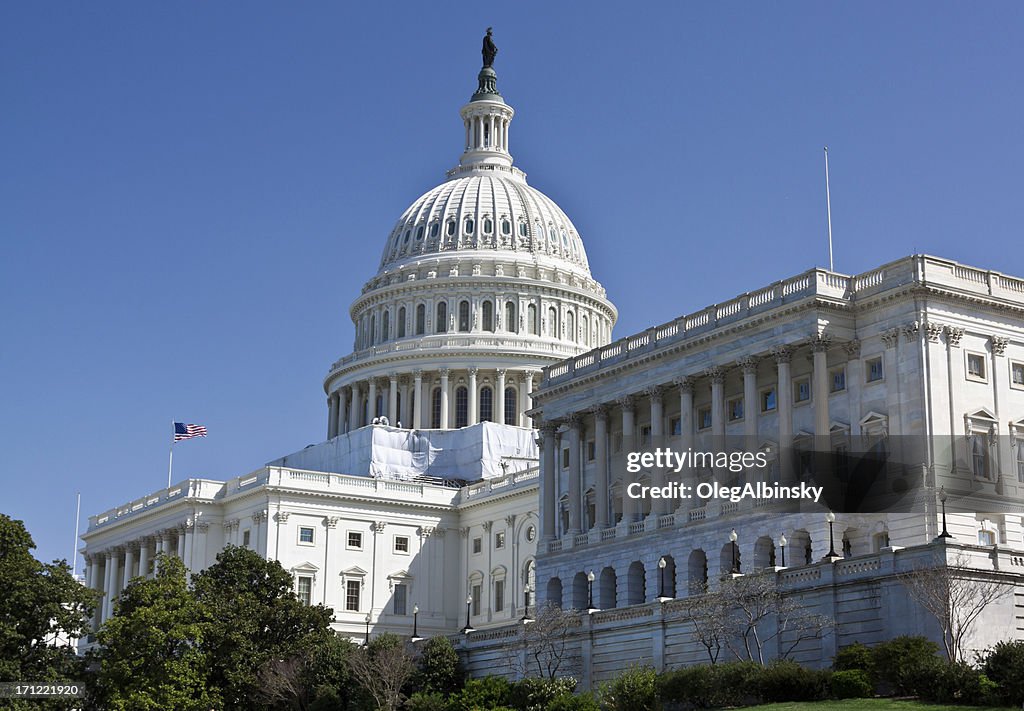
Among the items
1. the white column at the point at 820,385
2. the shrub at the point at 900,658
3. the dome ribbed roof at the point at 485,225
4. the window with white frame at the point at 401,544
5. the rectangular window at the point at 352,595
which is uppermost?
the dome ribbed roof at the point at 485,225

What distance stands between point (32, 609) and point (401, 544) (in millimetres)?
54355

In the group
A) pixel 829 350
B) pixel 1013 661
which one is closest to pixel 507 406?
pixel 829 350

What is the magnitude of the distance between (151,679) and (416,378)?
237ft

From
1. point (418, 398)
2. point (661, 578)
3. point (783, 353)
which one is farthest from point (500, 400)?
point (783, 353)

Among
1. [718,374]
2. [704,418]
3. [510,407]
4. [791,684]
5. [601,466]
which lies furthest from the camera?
[510,407]

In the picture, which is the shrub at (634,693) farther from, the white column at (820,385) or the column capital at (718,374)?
the column capital at (718,374)

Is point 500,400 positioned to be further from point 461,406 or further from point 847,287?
point 847,287

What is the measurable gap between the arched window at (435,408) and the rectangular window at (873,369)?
224 feet

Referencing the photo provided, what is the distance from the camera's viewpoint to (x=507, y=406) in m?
146

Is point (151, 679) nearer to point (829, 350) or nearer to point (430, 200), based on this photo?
point (829, 350)

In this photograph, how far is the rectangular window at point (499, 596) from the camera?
12306 centimetres

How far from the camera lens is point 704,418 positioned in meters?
91.2

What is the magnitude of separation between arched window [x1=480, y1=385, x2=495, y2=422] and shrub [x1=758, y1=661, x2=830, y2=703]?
88738mm

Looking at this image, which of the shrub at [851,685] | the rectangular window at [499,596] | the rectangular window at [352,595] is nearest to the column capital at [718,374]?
the shrub at [851,685]
